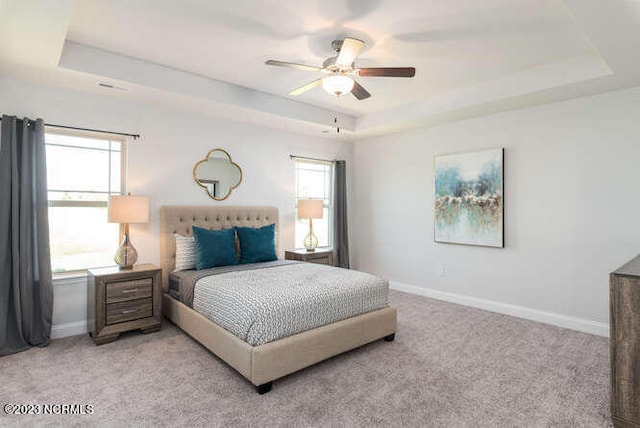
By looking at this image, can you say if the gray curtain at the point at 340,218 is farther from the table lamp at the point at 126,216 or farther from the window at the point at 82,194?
the window at the point at 82,194

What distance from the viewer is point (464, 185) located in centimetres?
461

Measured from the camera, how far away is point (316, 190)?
5.86 metres

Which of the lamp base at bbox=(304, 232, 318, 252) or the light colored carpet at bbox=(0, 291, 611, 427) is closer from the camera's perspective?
the light colored carpet at bbox=(0, 291, 611, 427)

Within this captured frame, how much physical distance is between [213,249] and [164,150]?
1.33 meters

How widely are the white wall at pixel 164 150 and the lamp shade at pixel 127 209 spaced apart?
1.39 feet

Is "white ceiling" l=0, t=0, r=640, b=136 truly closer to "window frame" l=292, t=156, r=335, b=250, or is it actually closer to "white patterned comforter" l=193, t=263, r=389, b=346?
"window frame" l=292, t=156, r=335, b=250

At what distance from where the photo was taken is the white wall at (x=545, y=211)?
11.5 feet

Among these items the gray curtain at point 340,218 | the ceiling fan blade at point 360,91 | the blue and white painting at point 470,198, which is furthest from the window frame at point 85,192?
the blue and white painting at point 470,198

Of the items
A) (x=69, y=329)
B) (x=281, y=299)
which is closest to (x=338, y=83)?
(x=281, y=299)

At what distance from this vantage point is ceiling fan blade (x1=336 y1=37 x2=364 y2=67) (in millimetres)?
2478

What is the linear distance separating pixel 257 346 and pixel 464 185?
3.43 m

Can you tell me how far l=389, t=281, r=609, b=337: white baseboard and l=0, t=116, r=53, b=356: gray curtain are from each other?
14.7ft

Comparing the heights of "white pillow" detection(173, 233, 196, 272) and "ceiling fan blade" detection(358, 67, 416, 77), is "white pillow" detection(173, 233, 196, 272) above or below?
below

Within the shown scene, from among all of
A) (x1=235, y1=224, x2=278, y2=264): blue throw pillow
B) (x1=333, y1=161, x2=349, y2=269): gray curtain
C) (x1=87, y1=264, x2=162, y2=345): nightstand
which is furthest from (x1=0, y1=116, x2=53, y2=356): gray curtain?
(x1=333, y1=161, x2=349, y2=269): gray curtain
